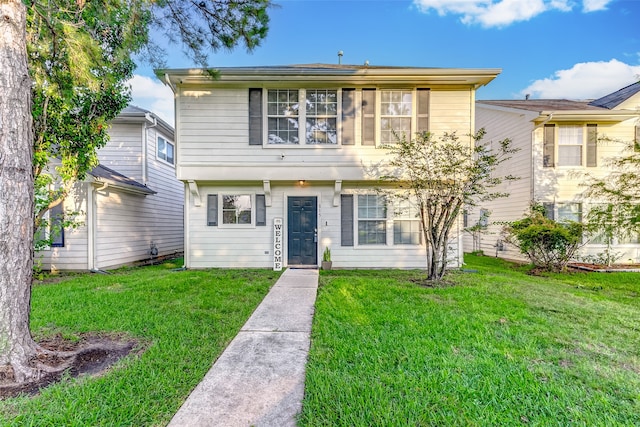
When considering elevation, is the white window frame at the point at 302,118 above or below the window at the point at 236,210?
above

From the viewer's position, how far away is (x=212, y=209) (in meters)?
7.66

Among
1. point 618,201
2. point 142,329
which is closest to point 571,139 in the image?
point 618,201

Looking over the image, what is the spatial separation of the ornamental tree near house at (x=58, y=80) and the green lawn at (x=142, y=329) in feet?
2.32

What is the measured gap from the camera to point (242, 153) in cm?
734

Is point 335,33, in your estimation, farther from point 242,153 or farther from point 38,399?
point 38,399

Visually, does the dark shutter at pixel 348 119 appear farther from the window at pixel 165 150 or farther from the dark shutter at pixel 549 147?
the window at pixel 165 150

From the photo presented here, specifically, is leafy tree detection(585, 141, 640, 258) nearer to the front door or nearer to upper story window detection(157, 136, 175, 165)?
the front door

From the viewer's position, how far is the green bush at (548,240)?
7.48m

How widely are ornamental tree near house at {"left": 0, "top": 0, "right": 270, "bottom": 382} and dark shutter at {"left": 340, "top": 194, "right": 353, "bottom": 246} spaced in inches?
166

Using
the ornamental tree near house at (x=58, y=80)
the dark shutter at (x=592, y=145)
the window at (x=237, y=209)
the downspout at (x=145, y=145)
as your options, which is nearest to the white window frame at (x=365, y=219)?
the window at (x=237, y=209)

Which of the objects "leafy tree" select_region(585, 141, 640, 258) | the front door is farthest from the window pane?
"leafy tree" select_region(585, 141, 640, 258)

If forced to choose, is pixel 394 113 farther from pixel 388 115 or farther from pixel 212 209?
pixel 212 209

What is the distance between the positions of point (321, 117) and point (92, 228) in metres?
6.82

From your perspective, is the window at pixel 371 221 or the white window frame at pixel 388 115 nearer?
the white window frame at pixel 388 115
